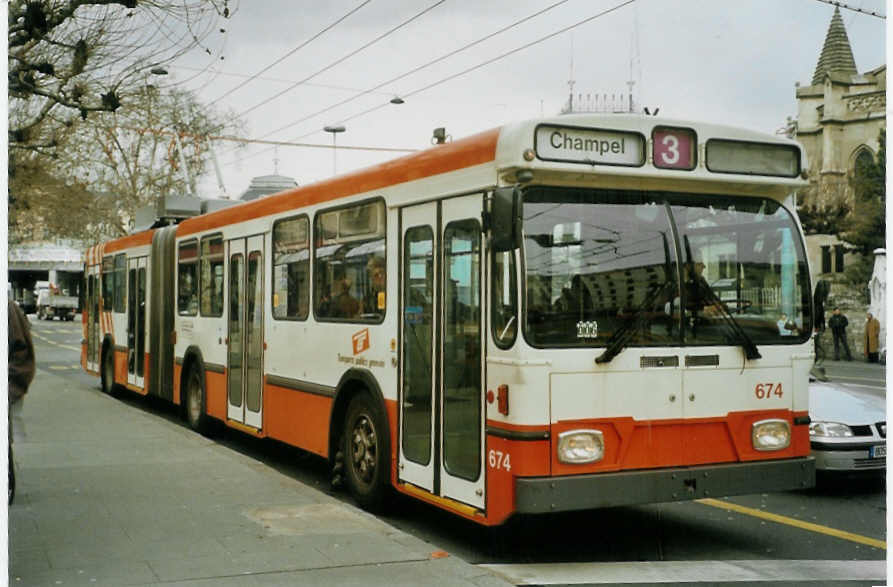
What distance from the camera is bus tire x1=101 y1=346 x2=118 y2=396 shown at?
1817cm

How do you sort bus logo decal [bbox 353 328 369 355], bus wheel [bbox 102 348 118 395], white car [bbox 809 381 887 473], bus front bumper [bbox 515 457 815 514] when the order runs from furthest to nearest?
bus wheel [bbox 102 348 118 395] → white car [bbox 809 381 887 473] → bus logo decal [bbox 353 328 369 355] → bus front bumper [bbox 515 457 815 514]

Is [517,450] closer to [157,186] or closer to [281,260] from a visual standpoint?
[281,260]

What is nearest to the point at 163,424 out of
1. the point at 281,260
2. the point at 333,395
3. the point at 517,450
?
the point at 281,260

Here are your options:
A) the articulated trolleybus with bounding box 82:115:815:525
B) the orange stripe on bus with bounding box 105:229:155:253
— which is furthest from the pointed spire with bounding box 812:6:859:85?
the orange stripe on bus with bounding box 105:229:155:253

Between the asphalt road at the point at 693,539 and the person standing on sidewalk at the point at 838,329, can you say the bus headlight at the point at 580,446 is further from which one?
the person standing on sidewalk at the point at 838,329

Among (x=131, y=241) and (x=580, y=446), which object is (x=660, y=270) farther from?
(x=131, y=241)

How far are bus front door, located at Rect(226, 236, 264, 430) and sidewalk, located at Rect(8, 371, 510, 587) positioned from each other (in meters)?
0.69

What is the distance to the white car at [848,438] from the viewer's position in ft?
29.7

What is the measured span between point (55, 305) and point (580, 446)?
231ft

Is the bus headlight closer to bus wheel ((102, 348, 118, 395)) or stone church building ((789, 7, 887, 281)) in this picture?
stone church building ((789, 7, 887, 281))

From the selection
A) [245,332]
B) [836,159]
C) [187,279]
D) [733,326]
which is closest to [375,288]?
[733,326]

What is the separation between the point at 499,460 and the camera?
652 cm

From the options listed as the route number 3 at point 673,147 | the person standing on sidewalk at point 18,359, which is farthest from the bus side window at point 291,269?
the route number 3 at point 673,147

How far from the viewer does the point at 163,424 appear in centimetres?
1302
